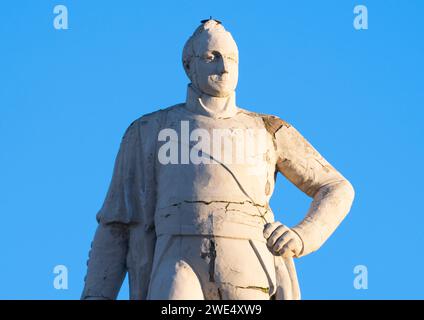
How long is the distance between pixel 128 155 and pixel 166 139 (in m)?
0.49

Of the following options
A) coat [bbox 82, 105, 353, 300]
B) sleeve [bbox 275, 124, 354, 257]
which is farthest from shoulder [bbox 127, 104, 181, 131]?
sleeve [bbox 275, 124, 354, 257]

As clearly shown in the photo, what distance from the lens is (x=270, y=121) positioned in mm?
24859

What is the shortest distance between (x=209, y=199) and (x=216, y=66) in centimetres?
145

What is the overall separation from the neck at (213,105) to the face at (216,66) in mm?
49

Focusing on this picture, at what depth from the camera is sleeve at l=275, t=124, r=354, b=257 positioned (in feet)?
80.4

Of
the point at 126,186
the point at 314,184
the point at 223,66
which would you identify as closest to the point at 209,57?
the point at 223,66

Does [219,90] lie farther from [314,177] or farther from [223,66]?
[314,177]

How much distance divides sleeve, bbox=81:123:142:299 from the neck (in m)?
0.67

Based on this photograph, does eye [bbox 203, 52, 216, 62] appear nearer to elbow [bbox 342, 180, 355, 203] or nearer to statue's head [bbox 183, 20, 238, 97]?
statue's head [bbox 183, 20, 238, 97]

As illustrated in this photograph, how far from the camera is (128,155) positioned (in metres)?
24.7

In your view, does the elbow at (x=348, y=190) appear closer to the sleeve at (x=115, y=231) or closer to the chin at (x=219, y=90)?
the chin at (x=219, y=90)

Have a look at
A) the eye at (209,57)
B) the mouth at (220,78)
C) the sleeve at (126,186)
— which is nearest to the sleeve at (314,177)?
the mouth at (220,78)
